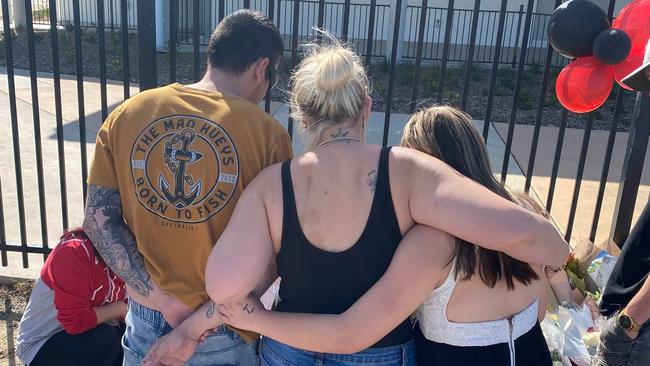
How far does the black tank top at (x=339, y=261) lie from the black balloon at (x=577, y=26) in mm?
1428

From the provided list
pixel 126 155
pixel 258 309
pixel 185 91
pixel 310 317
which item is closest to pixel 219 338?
pixel 258 309

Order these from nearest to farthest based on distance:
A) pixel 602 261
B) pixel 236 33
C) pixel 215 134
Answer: pixel 215 134, pixel 236 33, pixel 602 261

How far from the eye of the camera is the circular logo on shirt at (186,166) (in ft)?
6.51

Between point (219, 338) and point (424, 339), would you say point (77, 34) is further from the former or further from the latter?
point (424, 339)

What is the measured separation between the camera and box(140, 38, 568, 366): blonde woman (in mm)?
1655

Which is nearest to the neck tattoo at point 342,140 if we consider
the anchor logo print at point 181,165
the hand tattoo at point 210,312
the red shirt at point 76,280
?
the anchor logo print at point 181,165

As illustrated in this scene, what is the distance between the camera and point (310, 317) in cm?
181

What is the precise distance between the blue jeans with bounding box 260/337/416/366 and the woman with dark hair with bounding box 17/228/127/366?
100cm

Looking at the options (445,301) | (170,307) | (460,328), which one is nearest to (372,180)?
(445,301)

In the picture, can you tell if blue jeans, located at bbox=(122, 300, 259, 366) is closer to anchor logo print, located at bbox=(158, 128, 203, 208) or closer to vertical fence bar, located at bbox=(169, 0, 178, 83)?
anchor logo print, located at bbox=(158, 128, 203, 208)

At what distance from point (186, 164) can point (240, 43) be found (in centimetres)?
45

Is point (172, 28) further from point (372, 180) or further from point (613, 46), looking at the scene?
point (613, 46)

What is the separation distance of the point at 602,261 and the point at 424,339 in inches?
68.9

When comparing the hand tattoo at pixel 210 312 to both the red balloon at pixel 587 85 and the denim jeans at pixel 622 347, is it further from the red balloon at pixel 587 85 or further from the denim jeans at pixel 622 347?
the red balloon at pixel 587 85
